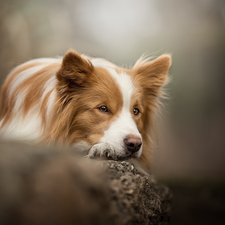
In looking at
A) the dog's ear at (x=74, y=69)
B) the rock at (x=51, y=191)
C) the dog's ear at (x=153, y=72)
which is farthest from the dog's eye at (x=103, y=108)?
the rock at (x=51, y=191)

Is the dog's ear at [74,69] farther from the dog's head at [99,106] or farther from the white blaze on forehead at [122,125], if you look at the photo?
the white blaze on forehead at [122,125]

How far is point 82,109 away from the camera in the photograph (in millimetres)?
2334

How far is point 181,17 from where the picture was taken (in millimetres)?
5570

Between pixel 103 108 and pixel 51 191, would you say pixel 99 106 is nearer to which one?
pixel 103 108

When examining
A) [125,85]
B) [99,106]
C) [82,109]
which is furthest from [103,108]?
[125,85]

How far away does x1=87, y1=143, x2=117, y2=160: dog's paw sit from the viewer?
2072mm

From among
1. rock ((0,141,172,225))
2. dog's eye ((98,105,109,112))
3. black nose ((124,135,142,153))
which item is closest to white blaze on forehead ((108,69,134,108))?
dog's eye ((98,105,109,112))

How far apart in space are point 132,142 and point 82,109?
1.96 feet

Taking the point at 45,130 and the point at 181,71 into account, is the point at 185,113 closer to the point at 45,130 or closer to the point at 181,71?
the point at 181,71

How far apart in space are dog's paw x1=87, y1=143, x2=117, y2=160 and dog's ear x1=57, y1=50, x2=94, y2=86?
63cm

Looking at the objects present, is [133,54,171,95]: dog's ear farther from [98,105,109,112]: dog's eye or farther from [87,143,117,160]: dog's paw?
[87,143,117,160]: dog's paw

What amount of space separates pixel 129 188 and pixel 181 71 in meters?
4.89

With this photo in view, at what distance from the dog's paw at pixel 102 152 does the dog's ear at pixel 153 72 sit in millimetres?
872

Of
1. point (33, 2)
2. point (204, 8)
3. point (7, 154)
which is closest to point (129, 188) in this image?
point (7, 154)
